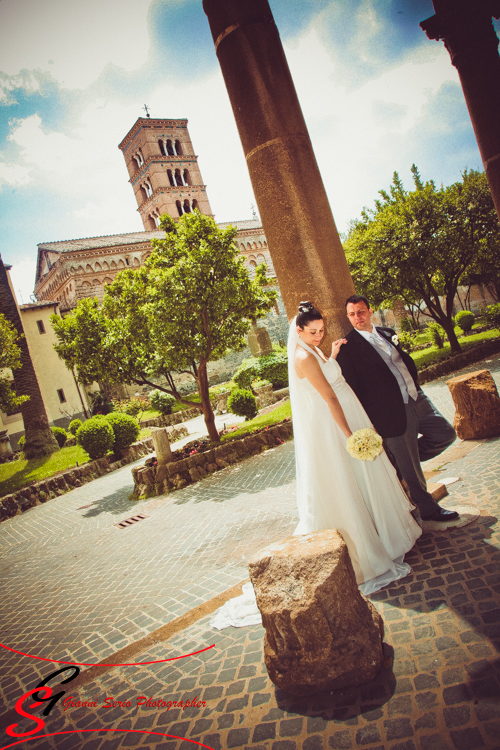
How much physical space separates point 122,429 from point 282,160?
1291 centimetres

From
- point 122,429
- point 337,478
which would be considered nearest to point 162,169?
point 122,429

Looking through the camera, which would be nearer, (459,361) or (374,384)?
(374,384)

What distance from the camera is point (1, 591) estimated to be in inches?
240

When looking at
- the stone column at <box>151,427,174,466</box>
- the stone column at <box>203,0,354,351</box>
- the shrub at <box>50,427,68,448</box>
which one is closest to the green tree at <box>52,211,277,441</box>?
the stone column at <box>151,427,174,466</box>

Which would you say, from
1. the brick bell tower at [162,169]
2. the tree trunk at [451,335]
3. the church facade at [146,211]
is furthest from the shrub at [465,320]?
the brick bell tower at [162,169]

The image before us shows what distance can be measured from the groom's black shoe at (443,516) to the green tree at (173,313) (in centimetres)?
764

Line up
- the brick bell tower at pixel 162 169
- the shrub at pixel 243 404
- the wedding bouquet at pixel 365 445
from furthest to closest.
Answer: the brick bell tower at pixel 162 169
the shrub at pixel 243 404
the wedding bouquet at pixel 365 445

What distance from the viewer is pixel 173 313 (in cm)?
1013

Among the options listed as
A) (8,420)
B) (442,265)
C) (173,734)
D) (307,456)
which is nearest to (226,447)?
(307,456)

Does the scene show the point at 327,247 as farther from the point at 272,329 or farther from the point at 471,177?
the point at 272,329

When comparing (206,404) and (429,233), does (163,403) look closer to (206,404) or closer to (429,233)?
(206,404)

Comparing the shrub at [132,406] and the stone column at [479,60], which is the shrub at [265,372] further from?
the stone column at [479,60]

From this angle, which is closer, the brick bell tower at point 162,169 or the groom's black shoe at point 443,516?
the groom's black shoe at point 443,516

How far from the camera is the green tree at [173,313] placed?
10172 millimetres
